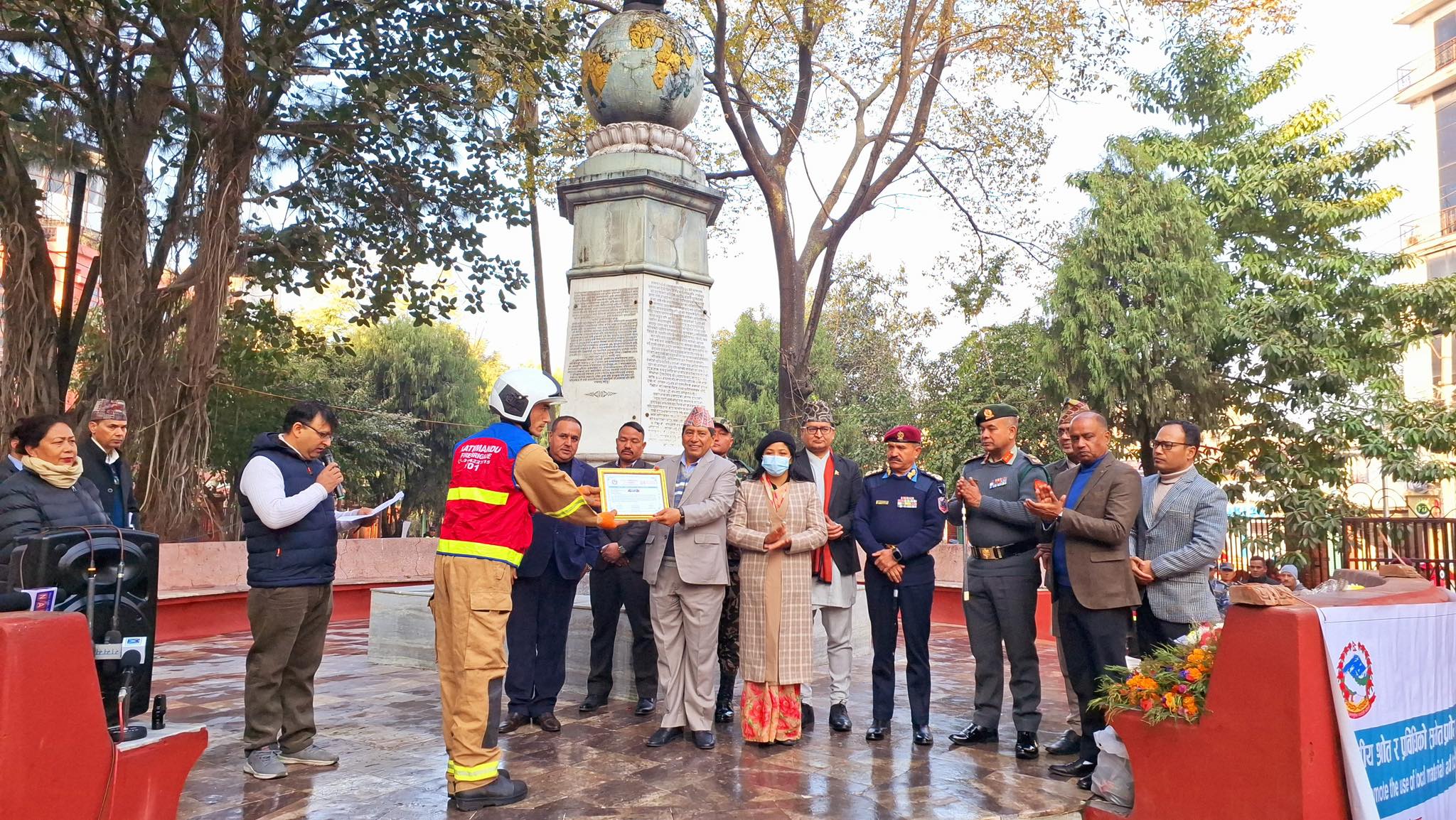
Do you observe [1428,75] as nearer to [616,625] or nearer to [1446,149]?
[1446,149]

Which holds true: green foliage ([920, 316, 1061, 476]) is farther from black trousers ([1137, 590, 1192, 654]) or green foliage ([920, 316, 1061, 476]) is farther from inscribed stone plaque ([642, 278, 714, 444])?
black trousers ([1137, 590, 1192, 654])

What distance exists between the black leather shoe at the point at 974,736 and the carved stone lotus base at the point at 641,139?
5.09m

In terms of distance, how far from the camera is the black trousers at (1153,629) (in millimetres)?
4852

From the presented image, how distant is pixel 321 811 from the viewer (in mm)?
4035

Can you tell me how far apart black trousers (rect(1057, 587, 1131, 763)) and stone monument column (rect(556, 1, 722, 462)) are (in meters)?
3.38

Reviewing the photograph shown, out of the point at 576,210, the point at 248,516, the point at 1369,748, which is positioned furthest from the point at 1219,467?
the point at 248,516

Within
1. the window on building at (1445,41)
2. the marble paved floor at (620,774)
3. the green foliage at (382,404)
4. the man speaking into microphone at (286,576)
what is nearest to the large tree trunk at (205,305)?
the green foliage at (382,404)

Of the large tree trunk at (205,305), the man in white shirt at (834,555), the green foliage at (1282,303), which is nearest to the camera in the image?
the man in white shirt at (834,555)

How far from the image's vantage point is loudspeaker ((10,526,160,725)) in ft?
11.0

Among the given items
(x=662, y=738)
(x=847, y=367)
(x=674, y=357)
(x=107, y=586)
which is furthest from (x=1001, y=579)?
(x=847, y=367)

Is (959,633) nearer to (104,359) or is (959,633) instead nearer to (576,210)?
(576,210)

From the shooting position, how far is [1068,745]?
17.1ft

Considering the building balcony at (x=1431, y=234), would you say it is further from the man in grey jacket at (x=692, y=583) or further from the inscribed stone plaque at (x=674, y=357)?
the man in grey jacket at (x=692, y=583)

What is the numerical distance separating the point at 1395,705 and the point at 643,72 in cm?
669
